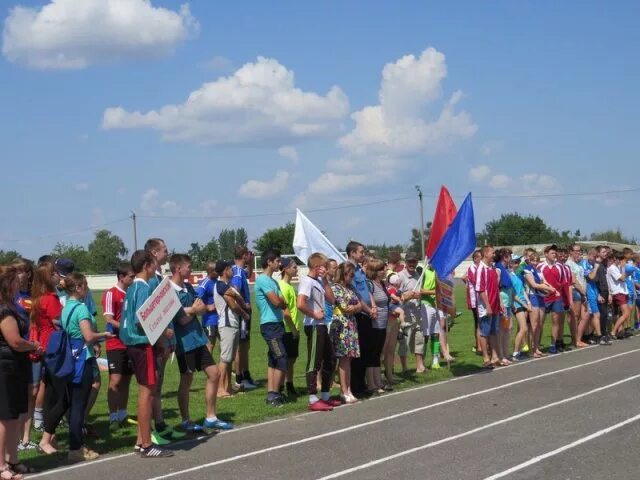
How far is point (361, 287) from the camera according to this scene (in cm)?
1239

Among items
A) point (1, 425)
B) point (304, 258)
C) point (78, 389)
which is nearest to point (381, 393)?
point (304, 258)

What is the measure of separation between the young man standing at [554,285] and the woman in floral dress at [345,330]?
20.9ft

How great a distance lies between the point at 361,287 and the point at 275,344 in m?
1.79

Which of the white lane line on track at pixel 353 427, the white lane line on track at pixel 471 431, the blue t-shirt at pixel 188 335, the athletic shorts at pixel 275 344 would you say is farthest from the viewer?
the athletic shorts at pixel 275 344

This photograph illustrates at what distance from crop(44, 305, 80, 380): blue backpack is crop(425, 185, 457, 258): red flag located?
24.7 feet

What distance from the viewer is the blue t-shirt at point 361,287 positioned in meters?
12.3

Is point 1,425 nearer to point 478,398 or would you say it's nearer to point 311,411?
point 311,411

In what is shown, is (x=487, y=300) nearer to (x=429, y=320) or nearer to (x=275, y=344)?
(x=429, y=320)

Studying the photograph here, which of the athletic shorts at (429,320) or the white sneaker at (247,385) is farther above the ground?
the athletic shorts at (429,320)

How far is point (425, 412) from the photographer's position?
10.6m

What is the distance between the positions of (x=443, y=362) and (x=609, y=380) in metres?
3.81

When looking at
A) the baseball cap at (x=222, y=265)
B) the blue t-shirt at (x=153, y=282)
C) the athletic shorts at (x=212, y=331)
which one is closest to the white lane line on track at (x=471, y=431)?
the blue t-shirt at (x=153, y=282)

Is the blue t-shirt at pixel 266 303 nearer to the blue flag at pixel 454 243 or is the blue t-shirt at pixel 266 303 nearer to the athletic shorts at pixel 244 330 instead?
the athletic shorts at pixel 244 330

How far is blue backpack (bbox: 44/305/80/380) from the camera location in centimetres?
868
